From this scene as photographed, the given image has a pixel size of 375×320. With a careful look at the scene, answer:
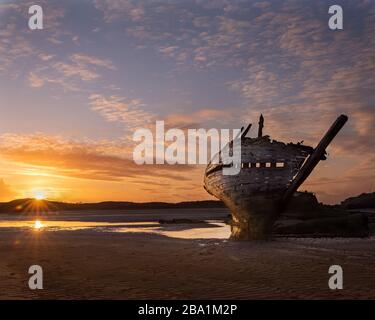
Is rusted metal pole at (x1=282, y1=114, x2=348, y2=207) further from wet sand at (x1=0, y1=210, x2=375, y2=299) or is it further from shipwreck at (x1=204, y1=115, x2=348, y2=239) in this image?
wet sand at (x1=0, y1=210, x2=375, y2=299)

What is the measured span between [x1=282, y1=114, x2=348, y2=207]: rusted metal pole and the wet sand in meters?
3.23

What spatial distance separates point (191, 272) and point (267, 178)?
1018cm

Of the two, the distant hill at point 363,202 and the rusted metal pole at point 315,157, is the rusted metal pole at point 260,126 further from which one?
the distant hill at point 363,202

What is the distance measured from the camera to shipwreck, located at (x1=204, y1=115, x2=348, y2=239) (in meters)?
20.8

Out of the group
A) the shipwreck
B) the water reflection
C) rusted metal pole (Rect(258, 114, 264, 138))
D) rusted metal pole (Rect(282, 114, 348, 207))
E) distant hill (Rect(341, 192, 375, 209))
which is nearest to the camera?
rusted metal pole (Rect(282, 114, 348, 207))

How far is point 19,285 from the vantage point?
32.7 ft

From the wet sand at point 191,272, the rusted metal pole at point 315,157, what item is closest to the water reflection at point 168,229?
the rusted metal pole at point 315,157

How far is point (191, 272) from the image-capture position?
1174cm

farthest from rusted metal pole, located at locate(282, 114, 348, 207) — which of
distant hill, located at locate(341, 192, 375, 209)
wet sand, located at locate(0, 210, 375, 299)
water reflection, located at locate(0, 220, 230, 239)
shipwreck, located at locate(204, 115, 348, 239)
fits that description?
distant hill, located at locate(341, 192, 375, 209)

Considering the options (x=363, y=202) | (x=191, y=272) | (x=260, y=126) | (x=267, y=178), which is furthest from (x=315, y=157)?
(x=363, y=202)

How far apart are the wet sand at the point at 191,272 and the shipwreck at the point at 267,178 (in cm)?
327

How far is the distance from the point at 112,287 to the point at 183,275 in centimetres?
225

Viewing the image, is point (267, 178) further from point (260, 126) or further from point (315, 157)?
point (260, 126)
